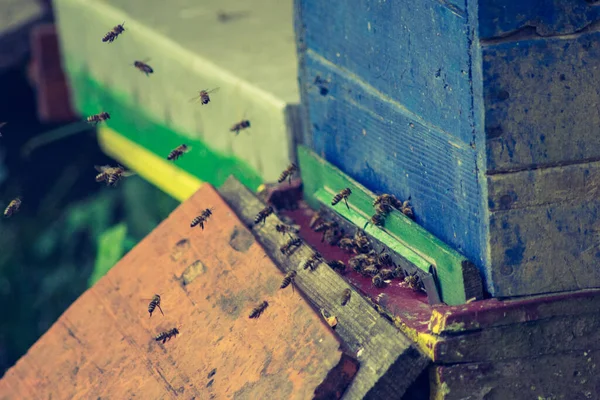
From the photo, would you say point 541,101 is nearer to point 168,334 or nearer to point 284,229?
point 284,229

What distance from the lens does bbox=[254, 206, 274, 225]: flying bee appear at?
17.8 feet

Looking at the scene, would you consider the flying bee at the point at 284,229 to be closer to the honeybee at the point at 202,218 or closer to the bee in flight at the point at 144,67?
the honeybee at the point at 202,218

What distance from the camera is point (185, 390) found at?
15.6 ft

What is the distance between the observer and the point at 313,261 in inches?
201

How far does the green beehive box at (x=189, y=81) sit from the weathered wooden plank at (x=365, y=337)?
5.75 feet

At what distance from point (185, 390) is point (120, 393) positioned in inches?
14.9

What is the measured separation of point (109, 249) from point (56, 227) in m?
0.87

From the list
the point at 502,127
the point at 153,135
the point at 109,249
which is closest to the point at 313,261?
the point at 502,127

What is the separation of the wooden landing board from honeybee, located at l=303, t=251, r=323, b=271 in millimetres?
166

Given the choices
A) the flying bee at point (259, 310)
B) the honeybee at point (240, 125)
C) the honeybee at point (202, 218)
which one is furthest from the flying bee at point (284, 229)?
the honeybee at point (240, 125)

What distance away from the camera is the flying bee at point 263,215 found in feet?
17.8

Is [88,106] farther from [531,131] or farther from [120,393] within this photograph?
[531,131]

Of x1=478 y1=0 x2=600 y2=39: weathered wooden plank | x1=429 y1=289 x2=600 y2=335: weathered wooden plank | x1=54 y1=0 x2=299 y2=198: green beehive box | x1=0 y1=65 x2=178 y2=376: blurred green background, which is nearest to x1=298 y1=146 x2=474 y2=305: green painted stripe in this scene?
x1=429 y1=289 x2=600 y2=335: weathered wooden plank

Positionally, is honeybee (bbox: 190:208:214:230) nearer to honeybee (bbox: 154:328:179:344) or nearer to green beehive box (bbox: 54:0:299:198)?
honeybee (bbox: 154:328:179:344)
